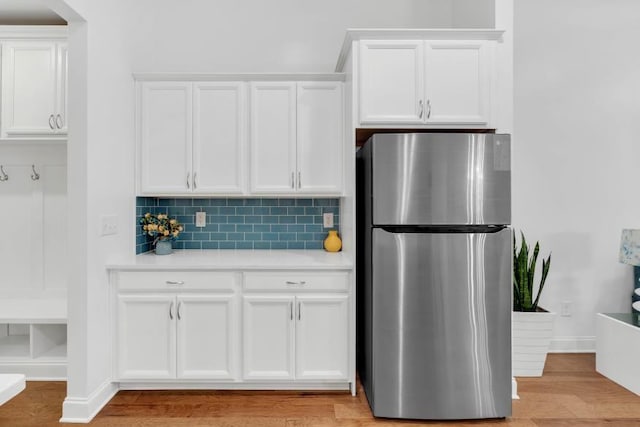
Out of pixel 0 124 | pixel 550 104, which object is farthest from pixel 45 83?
pixel 550 104

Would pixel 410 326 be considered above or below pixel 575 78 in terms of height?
below

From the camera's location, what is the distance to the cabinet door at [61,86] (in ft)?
10.2

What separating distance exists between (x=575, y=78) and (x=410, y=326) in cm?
266

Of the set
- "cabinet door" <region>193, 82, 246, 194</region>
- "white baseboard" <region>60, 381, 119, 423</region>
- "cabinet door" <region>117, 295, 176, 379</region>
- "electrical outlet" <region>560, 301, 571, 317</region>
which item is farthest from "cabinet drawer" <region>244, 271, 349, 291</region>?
"electrical outlet" <region>560, 301, 571, 317</region>

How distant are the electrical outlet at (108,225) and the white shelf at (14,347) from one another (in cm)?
112

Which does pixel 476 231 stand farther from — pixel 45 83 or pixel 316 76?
pixel 45 83

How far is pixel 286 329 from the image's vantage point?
2.76 meters

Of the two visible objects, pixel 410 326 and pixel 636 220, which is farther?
pixel 636 220

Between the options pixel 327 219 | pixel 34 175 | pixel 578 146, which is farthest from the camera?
pixel 578 146

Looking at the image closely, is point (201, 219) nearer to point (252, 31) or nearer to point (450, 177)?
point (252, 31)

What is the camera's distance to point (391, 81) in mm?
2740

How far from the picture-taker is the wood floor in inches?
97.7

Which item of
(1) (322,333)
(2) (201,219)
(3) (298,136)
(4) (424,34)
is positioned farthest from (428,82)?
(2) (201,219)

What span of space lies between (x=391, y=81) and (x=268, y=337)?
1.80 m
